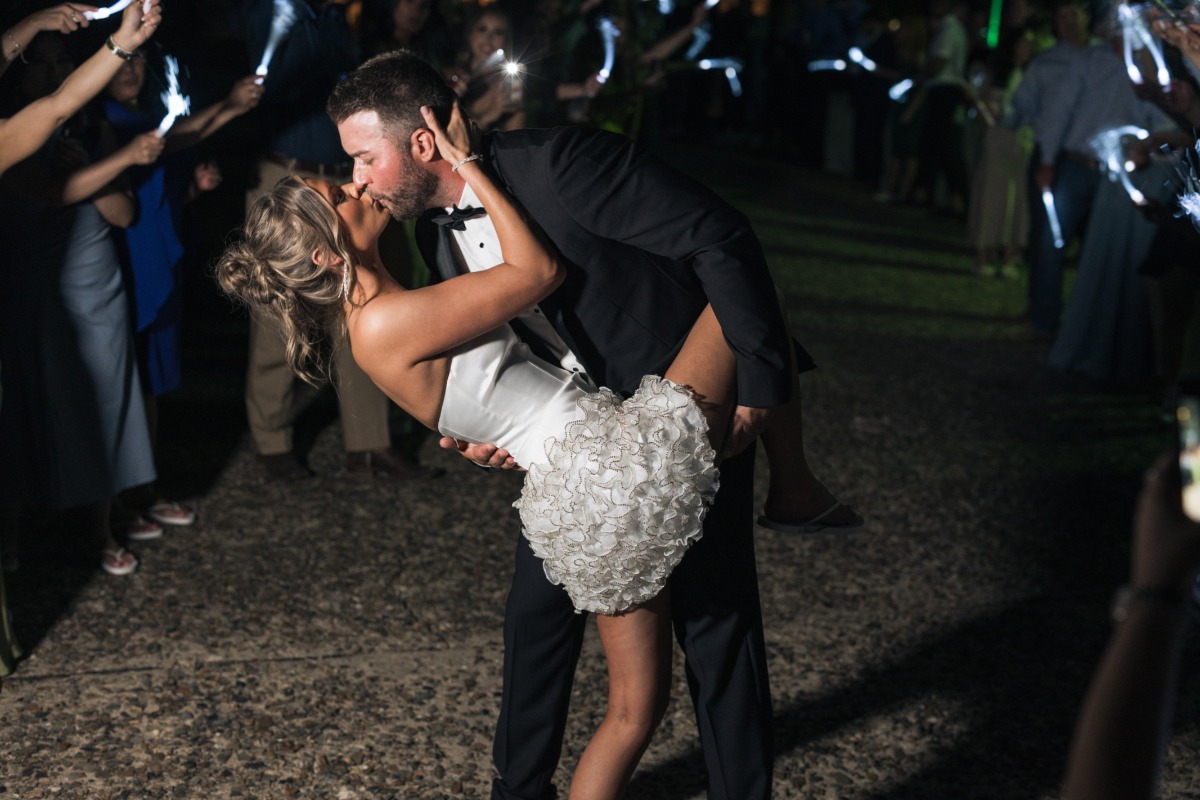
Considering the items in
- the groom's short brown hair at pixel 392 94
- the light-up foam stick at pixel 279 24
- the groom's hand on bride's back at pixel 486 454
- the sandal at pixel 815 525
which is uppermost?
the light-up foam stick at pixel 279 24

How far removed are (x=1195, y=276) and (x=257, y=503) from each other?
15.6 ft

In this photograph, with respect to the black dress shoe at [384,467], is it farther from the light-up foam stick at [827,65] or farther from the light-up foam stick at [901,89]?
the light-up foam stick at [827,65]

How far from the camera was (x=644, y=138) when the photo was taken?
11289 mm

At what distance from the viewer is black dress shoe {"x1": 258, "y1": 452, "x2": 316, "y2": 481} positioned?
540cm

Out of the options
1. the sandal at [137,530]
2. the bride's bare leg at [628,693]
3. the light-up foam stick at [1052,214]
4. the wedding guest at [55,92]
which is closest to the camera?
the bride's bare leg at [628,693]

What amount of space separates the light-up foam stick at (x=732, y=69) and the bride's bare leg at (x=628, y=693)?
14875 millimetres

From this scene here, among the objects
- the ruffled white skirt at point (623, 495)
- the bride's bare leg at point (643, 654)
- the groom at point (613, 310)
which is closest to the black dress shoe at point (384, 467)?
the groom at point (613, 310)

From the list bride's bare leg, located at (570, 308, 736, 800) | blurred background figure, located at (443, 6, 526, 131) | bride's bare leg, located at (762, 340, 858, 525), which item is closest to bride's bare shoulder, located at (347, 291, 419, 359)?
bride's bare leg, located at (570, 308, 736, 800)

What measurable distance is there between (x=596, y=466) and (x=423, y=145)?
26.1 inches

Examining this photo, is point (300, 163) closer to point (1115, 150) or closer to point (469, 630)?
point (469, 630)

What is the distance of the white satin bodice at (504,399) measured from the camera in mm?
2342

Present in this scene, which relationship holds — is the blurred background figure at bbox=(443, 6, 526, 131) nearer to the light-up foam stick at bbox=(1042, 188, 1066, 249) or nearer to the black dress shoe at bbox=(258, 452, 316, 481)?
the black dress shoe at bbox=(258, 452, 316, 481)

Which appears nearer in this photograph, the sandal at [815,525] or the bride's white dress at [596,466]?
the bride's white dress at [596,466]

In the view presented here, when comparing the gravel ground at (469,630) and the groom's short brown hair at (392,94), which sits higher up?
the groom's short brown hair at (392,94)
